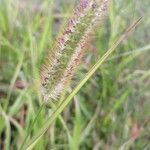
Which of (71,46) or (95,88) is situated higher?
(71,46)

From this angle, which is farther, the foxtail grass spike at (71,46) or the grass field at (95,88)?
the grass field at (95,88)

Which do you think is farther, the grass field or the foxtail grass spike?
the grass field

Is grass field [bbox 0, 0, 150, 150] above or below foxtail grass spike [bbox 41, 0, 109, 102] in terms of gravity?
below

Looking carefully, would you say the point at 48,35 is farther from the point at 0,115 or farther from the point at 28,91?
the point at 0,115

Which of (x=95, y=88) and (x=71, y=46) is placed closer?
(x=71, y=46)

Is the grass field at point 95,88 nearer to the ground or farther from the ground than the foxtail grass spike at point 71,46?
nearer to the ground

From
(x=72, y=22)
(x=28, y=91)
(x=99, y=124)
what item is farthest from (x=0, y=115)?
(x=72, y=22)
